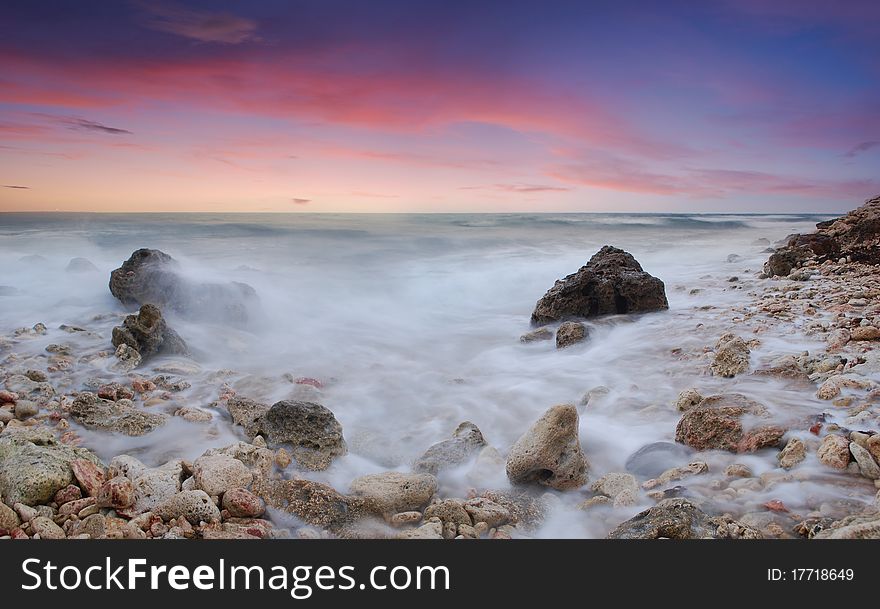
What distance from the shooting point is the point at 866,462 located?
2.85 metres

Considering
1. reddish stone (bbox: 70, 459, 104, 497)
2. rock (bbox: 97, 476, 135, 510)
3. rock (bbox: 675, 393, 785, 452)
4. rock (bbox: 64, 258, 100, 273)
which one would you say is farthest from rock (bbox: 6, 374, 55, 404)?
rock (bbox: 64, 258, 100, 273)

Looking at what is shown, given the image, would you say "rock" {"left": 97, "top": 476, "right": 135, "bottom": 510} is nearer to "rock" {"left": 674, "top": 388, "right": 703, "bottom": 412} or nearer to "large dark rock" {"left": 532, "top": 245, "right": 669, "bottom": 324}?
"rock" {"left": 674, "top": 388, "right": 703, "bottom": 412}

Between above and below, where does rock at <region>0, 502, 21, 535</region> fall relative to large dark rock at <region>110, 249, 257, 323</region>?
below

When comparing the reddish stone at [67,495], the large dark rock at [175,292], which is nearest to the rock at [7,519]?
the reddish stone at [67,495]

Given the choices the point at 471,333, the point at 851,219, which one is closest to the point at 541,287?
the point at 471,333

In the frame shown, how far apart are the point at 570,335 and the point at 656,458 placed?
333 cm

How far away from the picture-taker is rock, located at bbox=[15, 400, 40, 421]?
4199 millimetres

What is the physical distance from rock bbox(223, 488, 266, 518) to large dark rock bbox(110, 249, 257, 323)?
587 cm

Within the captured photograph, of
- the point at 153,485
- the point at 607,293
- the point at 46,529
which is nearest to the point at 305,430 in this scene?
the point at 153,485

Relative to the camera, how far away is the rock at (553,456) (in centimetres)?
340

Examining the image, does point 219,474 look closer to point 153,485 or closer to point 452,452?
point 153,485
